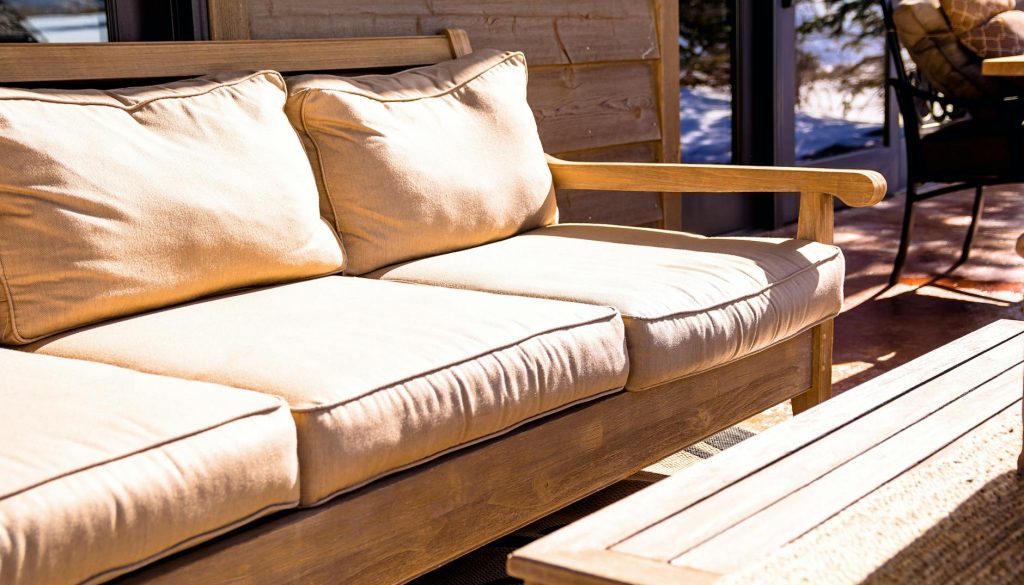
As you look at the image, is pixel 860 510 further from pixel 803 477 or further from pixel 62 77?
pixel 62 77

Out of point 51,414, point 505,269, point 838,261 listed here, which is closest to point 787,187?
point 838,261

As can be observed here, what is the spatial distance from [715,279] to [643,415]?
28 centimetres

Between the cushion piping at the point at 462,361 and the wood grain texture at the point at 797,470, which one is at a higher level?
the cushion piping at the point at 462,361

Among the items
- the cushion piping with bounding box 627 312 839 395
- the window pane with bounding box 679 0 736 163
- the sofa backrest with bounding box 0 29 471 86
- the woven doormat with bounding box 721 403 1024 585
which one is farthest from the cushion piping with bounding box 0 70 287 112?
the window pane with bounding box 679 0 736 163

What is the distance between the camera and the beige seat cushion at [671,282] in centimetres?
184

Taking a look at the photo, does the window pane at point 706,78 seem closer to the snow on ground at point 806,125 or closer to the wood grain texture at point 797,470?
the snow on ground at point 806,125

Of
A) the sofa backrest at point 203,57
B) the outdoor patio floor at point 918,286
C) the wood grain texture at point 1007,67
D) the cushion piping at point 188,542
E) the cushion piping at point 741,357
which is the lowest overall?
the outdoor patio floor at point 918,286

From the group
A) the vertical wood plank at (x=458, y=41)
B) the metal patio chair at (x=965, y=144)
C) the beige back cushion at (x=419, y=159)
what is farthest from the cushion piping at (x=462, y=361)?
the metal patio chair at (x=965, y=144)

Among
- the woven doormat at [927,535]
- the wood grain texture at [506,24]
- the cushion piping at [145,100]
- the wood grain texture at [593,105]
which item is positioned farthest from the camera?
the wood grain texture at [593,105]

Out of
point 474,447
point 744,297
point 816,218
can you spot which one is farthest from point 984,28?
point 474,447

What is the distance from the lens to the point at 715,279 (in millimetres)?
1996

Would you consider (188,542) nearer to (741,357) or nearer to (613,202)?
(741,357)

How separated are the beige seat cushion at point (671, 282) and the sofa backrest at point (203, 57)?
1.70 feet

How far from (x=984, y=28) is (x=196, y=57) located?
245 centimetres
